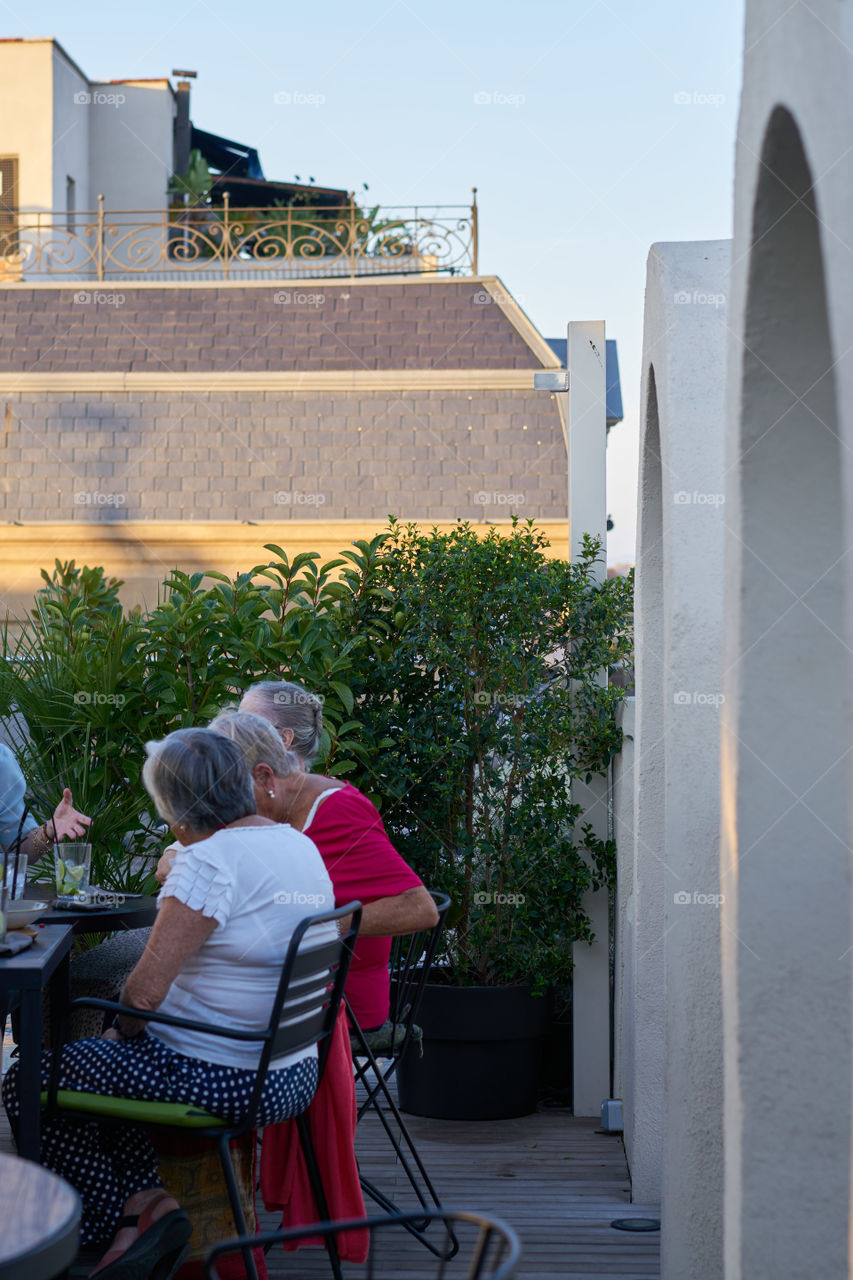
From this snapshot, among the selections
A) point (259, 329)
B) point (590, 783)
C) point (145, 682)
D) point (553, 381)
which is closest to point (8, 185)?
point (259, 329)

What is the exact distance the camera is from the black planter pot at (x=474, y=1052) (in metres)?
4.66

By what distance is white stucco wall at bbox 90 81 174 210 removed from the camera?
22.6 m

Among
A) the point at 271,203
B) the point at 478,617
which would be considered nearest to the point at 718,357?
the point at 478,617

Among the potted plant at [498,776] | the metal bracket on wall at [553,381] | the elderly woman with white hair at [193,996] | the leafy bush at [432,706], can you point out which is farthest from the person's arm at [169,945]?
the metal bracket on wall at [553,381]

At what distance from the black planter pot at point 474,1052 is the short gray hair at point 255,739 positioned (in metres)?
1.75

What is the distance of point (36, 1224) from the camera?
1.38 m

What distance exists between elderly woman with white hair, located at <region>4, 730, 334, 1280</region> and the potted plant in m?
1.90

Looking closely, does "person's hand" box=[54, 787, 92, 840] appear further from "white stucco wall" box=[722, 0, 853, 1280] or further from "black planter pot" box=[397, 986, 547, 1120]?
"white stucco wall" box=[722, 0, 853, 1280]

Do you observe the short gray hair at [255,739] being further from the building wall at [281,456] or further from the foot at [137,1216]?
the building wall at [281,456]

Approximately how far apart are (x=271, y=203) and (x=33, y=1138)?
27.1m

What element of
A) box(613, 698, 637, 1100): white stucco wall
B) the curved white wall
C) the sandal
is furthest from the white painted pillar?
the sandal

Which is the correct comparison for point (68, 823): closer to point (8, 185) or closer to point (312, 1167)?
point (312, 1167)

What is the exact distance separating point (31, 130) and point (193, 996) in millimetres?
20268

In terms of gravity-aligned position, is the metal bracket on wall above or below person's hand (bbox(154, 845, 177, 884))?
above
